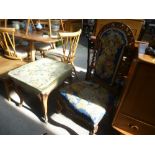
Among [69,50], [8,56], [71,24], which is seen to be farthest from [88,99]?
[71,24]

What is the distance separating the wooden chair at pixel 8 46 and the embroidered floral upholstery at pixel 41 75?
1.81ft

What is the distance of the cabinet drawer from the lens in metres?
1.03

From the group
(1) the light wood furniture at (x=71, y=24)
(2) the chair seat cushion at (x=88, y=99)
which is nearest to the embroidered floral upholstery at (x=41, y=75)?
(2) the chair seat cushion at (x=88, y=99)

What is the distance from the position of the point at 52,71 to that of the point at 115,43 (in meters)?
0.67

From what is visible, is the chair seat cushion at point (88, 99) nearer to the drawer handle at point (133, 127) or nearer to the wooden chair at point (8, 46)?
the drawer handle at point (133, 127)

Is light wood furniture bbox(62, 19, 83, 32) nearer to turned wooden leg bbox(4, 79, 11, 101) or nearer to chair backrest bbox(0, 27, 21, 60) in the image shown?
chair backrest bbox(0, 27, 21, 60)

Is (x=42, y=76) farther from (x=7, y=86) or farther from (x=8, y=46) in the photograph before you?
(x=8, y=46)

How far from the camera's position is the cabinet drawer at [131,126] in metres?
1.03

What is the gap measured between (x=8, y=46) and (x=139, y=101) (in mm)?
1842

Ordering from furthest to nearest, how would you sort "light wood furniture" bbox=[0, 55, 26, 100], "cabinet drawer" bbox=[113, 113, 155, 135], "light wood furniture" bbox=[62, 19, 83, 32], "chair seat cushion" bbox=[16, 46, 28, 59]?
"light wood furniture" bbox=[62, 19, 83, 32] < "chair seat cushion" bbox=[16, 46, 28, 59] < "light wood furniture" bbox=[0, 55, 26, 100] < "cabinet drawer" bbox=[113, 113, 155, 135]

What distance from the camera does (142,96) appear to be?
3.06 feet

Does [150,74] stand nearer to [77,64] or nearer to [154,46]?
[154,46]

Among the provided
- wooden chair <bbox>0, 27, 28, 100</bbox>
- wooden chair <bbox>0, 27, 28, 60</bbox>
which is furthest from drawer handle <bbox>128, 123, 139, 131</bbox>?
wooden chair <bbox>0, 27, 28, 60</bbox>
